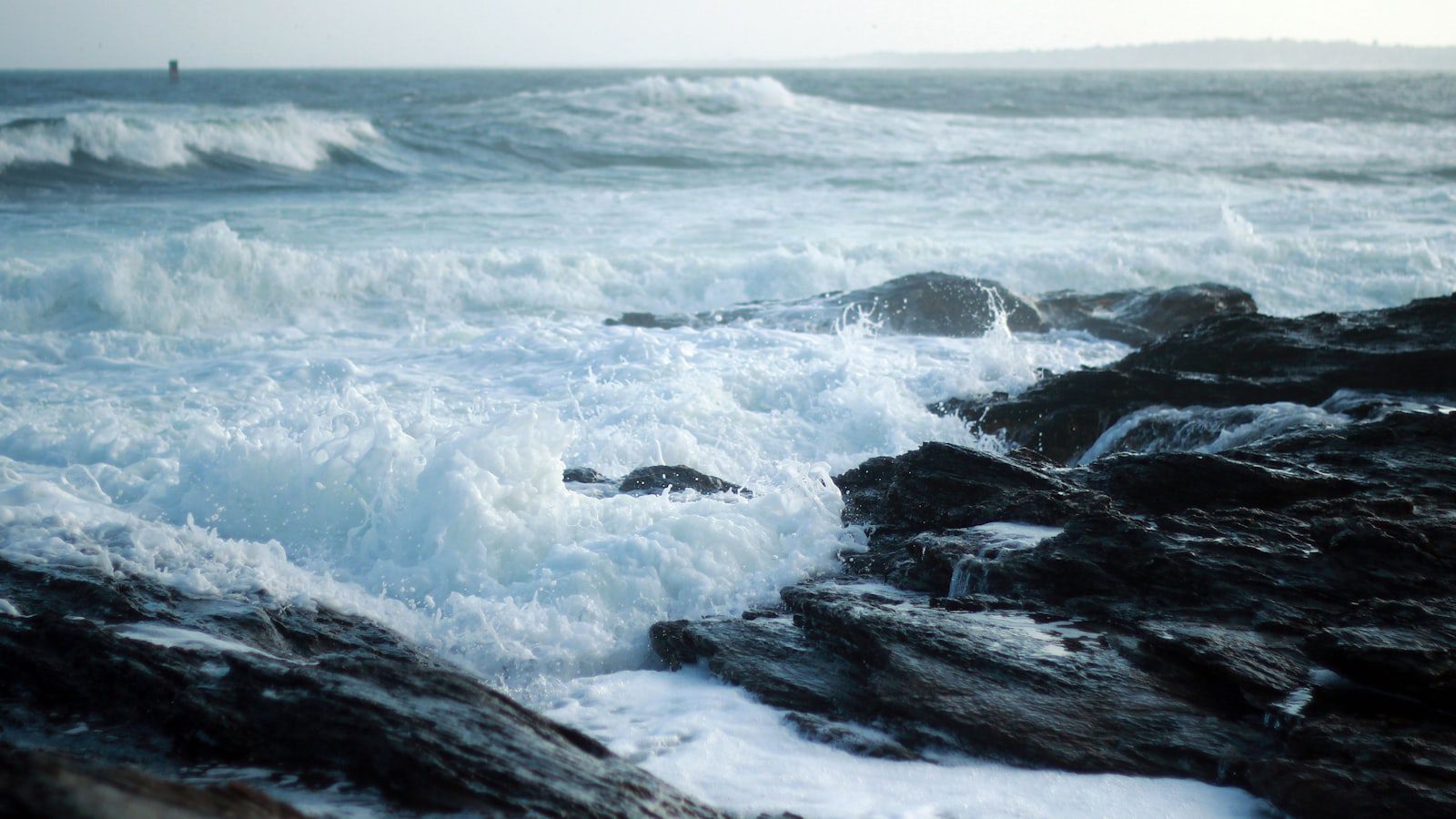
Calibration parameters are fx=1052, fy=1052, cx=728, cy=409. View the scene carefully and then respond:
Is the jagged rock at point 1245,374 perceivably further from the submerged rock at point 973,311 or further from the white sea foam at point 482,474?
the submerged rock at point 973,311

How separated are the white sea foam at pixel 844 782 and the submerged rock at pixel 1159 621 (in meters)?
0.08

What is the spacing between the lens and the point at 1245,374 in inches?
277

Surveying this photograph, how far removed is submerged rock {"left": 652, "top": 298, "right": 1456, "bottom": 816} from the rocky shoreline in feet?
0.04

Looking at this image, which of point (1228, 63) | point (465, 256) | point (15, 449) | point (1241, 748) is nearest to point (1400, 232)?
point (465, 256)

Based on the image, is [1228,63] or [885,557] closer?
[885,557]

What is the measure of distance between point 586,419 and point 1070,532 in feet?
13.8

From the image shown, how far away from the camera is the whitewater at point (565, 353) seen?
4195 millimetres

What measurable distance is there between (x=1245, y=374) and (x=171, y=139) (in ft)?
73.2

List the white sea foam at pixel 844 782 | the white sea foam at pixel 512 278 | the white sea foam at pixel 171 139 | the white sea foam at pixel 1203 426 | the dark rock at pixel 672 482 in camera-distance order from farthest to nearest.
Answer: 1. the white sea foam at pixel 171 139
2. the white sea foam at pixel 512 278
3. the white sea foam at pixel 1203 426
4. the dark rock at pixel 672 482
5. the white sea foam at pixel 844 782

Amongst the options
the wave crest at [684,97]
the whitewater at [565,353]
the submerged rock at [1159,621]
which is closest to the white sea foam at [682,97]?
the wave crest at [684,97]

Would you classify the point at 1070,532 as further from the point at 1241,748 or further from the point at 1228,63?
the point at 1228,63

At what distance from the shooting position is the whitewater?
4.20m

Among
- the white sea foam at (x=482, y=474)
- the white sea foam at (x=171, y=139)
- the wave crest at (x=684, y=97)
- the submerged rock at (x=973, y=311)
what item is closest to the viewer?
the white sea foam at (x=482, y=474)

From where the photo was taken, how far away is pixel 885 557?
181 inches
